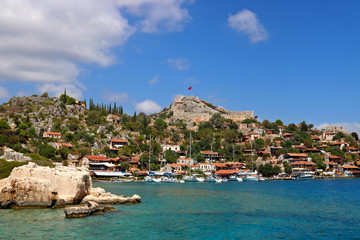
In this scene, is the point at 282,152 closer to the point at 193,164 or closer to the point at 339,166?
the point at 339,166

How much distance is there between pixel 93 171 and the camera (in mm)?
76500

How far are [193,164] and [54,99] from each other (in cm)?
5875

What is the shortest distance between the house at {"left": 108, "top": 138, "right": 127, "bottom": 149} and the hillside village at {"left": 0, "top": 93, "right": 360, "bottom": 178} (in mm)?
305

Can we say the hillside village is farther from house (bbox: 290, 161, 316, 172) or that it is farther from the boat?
the boat

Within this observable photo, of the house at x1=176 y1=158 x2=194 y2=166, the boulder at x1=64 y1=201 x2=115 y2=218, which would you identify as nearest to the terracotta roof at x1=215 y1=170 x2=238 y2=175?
the house at x1=176 y1=158 x2=194 y2=166

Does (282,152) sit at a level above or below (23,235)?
above

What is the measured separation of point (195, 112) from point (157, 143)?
55.9 m

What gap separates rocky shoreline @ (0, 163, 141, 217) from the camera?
2408 centimetres

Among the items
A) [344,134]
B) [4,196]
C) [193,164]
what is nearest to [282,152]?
[193,164]

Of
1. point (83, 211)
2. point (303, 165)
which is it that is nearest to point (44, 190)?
point (83, 211)

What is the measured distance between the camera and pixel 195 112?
518 feet

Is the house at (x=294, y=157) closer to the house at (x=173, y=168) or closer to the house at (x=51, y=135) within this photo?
the house at (x=173, y=168)

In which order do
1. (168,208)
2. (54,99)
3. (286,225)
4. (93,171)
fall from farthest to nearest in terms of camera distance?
(54,99) < (93,171) < (168,208) < (286,225)

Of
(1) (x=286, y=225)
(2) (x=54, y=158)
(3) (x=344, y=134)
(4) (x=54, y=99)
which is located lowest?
(1) (x=286, y=225)
